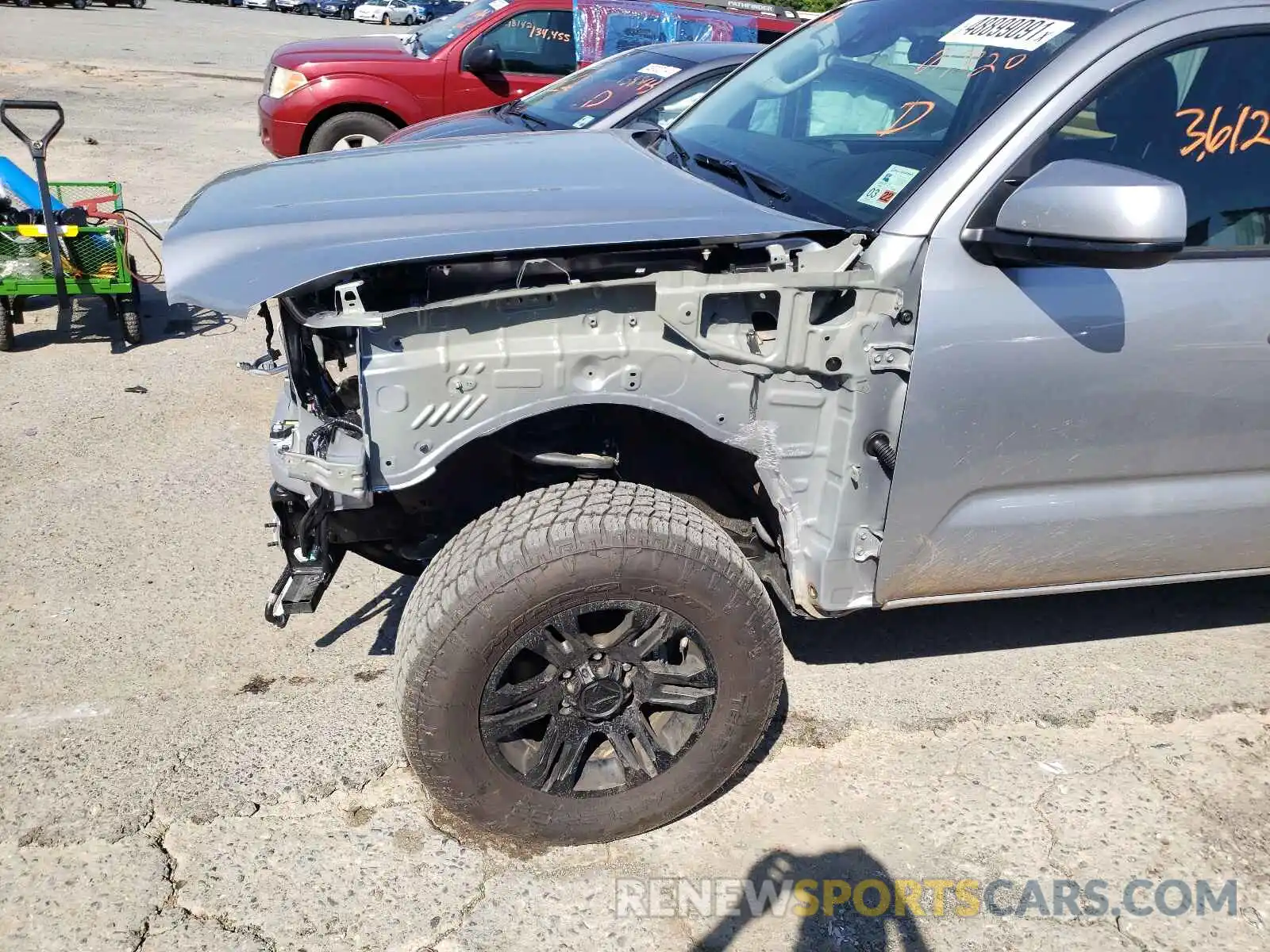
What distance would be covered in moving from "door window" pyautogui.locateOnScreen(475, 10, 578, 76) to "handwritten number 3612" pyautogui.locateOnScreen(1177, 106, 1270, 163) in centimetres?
747

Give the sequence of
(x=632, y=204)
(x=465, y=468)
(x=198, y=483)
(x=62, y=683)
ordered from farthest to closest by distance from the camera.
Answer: (x=198, y=483)
(x=62, y=683)
(x=465, y=468)
(x=632, y=204)

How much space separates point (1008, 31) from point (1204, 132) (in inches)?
22.1

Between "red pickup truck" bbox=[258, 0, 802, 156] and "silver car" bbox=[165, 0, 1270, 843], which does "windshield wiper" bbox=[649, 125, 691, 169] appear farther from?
"red pickup truck" bbox=[258, 0, 802, 156]

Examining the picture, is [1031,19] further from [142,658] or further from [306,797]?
[142,658]

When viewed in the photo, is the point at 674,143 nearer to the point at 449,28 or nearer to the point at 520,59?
the point at 520,59

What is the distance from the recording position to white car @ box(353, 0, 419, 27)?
105 feet

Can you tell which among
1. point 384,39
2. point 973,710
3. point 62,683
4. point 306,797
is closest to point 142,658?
point 62,683

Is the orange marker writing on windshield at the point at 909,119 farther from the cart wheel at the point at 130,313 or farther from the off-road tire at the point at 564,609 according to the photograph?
the cart wheel at the point at 130,313

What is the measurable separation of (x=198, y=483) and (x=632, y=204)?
2.60 m

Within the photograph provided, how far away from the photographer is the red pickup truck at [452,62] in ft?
28.9

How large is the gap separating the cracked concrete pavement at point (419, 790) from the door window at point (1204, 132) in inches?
59.4

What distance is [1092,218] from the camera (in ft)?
6.97

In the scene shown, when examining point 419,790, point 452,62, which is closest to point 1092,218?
point 419,790

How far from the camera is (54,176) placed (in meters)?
9.64
